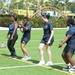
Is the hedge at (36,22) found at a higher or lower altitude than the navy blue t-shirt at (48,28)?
lower

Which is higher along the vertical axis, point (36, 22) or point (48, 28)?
point (48, 28)

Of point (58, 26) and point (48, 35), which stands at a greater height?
point (48, 35)

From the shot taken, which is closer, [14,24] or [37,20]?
[14,24]

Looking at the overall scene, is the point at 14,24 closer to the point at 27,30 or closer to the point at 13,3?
the point at 27,30

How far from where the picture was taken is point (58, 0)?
68312 millimetres

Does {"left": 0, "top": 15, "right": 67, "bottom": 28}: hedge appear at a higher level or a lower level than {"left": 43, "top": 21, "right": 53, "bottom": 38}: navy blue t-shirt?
lower

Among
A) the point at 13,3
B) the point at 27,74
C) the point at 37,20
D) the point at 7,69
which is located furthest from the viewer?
the point at 13,3

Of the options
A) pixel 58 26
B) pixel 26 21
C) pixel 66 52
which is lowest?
pixel 58 26

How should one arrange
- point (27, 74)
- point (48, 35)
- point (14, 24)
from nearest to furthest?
point (27, 74)
point (48, 35)
point (14, 24)

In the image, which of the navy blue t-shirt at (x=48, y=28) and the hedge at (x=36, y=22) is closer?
the navy blue t-shirt at (x=48, y=28)

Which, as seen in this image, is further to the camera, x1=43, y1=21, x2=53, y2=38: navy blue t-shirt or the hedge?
the hedge

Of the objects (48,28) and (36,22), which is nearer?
(48,28)

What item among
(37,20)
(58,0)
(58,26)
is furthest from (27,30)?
(58,0)

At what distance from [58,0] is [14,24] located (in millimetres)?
56750
